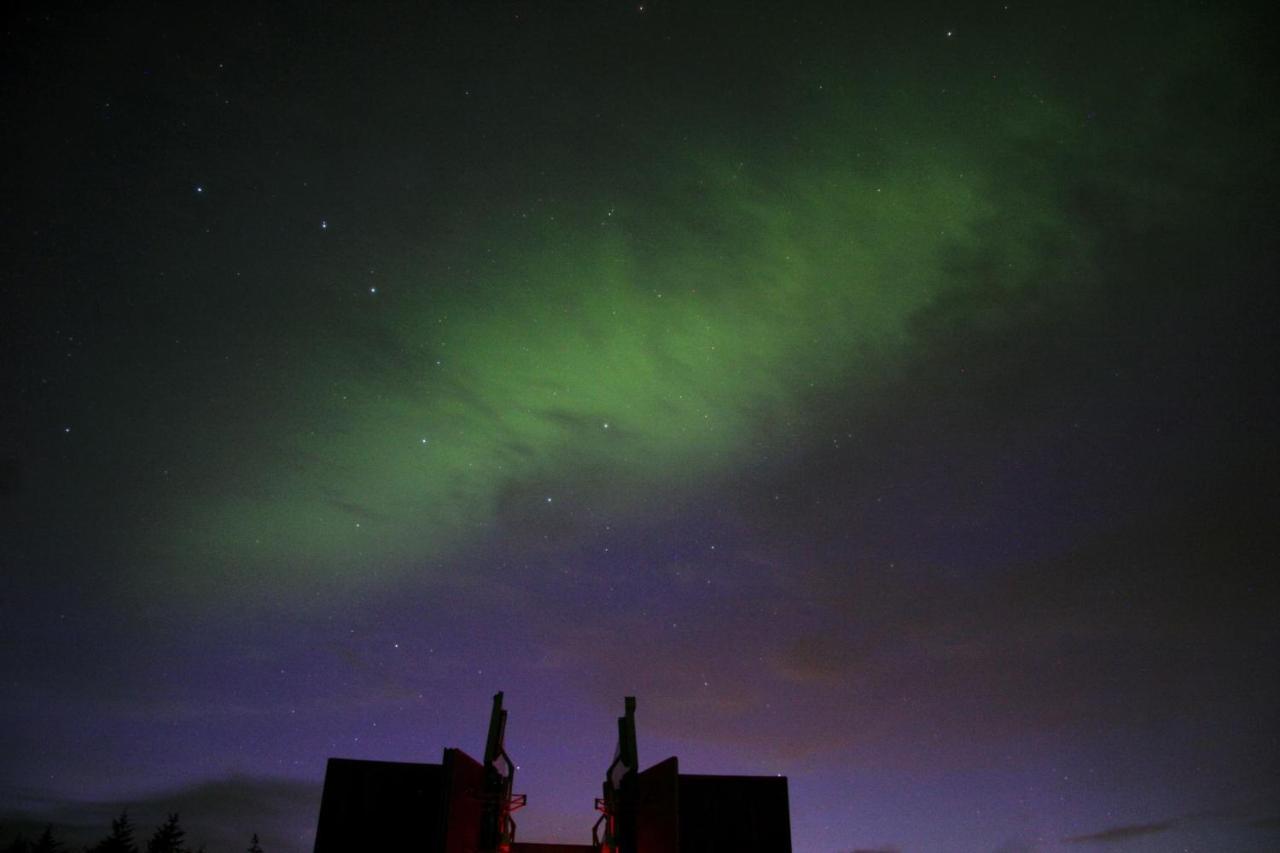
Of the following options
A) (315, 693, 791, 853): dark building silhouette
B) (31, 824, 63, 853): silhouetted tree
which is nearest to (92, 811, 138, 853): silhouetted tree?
(31, 824, 63, 853): silhouetted tree

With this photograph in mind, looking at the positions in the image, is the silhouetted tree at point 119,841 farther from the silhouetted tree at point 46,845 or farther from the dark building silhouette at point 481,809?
the dark building silhouette at point 481,809

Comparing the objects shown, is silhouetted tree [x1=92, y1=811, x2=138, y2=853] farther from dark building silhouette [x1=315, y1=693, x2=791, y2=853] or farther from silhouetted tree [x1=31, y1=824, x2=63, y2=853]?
dark building silhouette [x1=315, y1=693, x2=791, y2=853]

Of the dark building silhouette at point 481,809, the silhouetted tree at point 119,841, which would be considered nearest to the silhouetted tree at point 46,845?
the silhouetted tree at point 119,841

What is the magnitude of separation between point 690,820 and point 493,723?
11.8 ft

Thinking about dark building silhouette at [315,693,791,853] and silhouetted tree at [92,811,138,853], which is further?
silhouetted tree at [92,811,138,853]

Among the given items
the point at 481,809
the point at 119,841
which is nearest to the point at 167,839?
the point at 119,841

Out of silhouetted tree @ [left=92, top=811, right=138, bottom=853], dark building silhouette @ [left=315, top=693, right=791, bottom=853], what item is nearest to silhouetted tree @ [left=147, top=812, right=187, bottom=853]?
silhouetted tree @ [left=92, top=811, right=138, bottom=853]

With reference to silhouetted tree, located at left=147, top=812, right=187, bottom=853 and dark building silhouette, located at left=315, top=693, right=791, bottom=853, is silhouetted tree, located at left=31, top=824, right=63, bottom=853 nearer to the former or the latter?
silhouetted tree, located at left=147, top=812, right=187, bottom=853

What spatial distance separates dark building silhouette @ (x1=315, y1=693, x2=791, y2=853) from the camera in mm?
10016

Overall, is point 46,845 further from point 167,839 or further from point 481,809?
point 481,809

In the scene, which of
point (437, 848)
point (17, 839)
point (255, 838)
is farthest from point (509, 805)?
point (255, 838)

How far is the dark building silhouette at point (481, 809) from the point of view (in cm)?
1002

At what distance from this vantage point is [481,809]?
11.1 meters

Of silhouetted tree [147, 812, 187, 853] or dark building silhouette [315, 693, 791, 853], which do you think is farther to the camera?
silhouetted tree [147, 812, 187, 853]
